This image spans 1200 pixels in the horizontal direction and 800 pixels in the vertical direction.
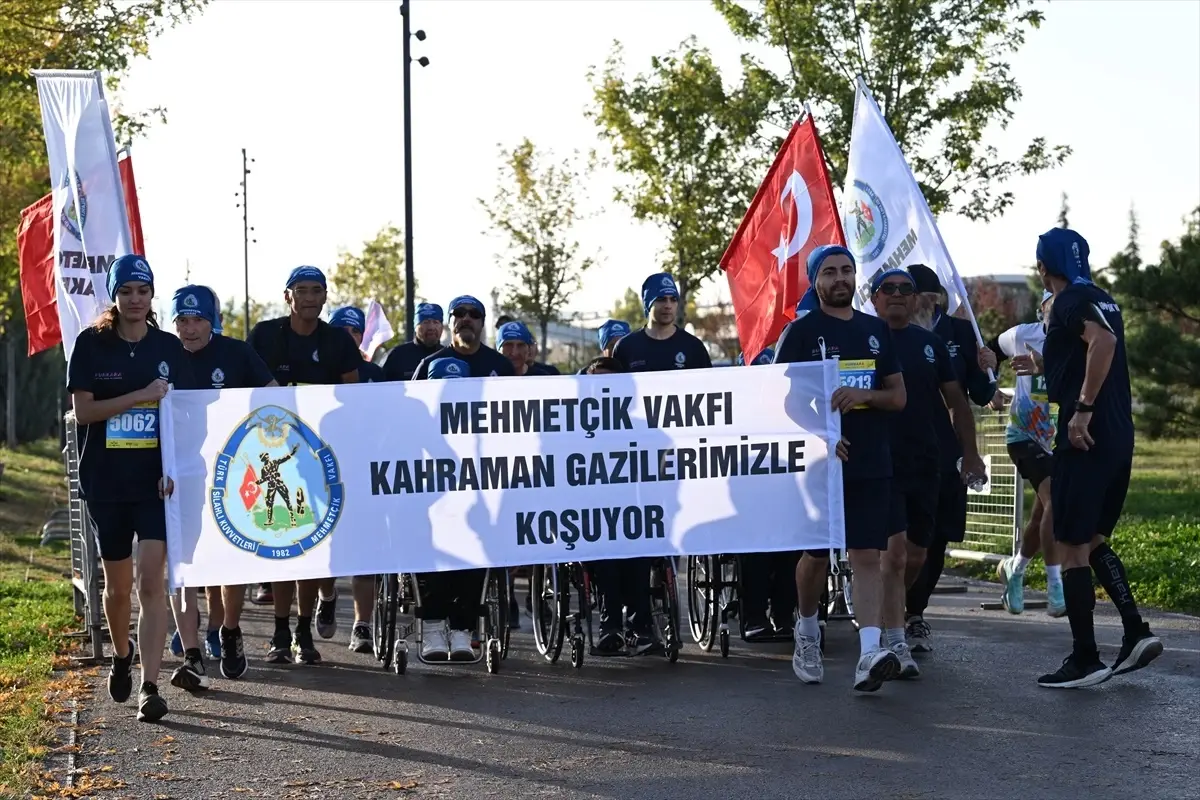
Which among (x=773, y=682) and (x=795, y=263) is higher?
(x=795, y=263)

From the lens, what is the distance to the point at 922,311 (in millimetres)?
10086

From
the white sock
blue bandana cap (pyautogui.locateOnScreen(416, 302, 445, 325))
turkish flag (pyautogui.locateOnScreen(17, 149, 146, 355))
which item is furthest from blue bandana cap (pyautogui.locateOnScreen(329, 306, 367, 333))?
the white sock

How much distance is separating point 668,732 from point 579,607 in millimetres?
2385

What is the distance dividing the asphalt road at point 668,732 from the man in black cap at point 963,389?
18.1 inches

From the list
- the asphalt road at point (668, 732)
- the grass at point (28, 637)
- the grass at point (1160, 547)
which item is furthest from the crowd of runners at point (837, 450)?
the grass at point (1160, 547)

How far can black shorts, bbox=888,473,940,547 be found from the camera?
9216 mm

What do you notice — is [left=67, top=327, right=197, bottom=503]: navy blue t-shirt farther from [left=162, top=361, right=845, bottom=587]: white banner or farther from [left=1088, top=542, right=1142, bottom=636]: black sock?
[left=1088, top=542, right=1142, bottom=636]: black sock

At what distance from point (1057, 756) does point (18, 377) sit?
4441 centimetres

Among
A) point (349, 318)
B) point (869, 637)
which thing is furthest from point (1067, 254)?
point (349, 318)

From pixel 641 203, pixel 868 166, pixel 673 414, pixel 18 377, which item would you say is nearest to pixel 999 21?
pixel 641 203

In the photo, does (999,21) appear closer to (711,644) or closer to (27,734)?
(711,644)

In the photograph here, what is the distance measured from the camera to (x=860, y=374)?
Result: 857cm

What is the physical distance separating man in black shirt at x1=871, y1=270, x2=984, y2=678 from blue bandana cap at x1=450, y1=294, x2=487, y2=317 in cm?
230

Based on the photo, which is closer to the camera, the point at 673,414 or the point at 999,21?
the point at 673,414
